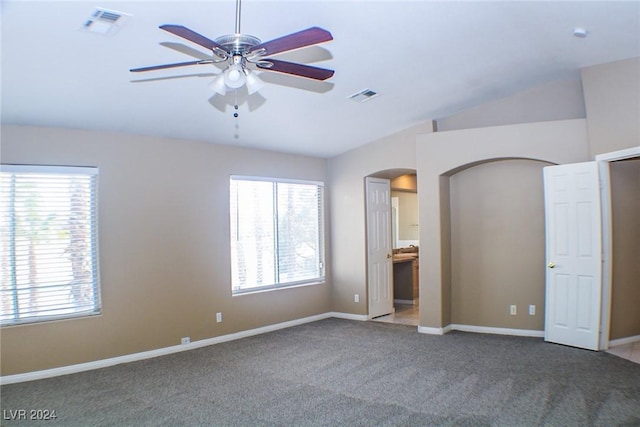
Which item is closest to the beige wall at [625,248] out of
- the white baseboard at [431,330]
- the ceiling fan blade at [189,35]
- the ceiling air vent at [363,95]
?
the white baseboard at [431,330]

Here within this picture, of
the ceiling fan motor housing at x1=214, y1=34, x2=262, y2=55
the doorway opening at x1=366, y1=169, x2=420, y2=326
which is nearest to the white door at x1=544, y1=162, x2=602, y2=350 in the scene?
the doorway opening at x1=366, y1=169, x2=420, y2=326

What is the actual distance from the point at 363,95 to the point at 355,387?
121 inches

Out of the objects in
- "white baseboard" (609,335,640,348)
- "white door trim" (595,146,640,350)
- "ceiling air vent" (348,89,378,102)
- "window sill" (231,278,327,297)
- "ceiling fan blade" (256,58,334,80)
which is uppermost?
"ceiling air vent" (348,89,378,102)

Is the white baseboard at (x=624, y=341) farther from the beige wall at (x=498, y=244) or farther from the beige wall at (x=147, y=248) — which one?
the beige wall at (x=147, y=248)

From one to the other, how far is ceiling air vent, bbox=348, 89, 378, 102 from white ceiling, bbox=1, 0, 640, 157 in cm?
10

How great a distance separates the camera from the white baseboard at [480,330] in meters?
5.68

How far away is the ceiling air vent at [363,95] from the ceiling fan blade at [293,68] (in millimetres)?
2107

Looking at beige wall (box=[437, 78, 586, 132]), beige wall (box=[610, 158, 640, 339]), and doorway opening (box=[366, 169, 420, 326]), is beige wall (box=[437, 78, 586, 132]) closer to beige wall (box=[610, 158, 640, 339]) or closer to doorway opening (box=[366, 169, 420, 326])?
beige wall (box=[610, 158, 640, 339])

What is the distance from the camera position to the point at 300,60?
3.94 metres

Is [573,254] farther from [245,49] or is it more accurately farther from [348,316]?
[245,49]

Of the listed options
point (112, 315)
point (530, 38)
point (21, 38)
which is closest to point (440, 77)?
point (530, 38)


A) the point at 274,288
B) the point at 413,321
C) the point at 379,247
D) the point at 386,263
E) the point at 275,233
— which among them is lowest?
the point at 413,321

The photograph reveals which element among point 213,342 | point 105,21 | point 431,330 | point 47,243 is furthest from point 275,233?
point 105,21

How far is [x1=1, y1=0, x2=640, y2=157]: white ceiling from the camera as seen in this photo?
3135mm
